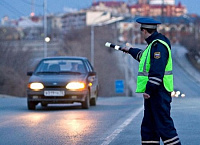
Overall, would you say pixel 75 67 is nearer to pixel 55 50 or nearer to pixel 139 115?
pixel 139 115

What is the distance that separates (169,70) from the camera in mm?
8328

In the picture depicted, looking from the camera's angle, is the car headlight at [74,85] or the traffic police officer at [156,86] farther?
the car headlight at [74,85]

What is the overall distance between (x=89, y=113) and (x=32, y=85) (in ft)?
7.71

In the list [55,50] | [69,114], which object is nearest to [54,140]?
[69,114]

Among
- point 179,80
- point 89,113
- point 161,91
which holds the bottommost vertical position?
point 179,80

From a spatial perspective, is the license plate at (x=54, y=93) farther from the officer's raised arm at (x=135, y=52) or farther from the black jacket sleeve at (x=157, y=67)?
the black jacket sleeve at (x=157, y=67)

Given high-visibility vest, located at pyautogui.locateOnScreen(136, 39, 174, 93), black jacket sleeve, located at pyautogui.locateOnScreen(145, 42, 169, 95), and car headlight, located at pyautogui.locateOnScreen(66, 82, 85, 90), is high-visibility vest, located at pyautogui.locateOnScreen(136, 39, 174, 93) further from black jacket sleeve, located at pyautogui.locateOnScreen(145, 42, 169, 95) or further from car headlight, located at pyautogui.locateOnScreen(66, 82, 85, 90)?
car headlight, located at pyautogui.locateOnScreen(66, 82, 85, 90)

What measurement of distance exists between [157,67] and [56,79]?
1010cm

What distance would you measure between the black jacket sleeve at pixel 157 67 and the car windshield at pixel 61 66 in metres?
10.7

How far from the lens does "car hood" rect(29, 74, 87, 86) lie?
17969 millimetres

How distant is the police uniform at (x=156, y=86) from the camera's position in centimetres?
820

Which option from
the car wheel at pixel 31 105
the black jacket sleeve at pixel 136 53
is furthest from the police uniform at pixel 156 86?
the car wheel at pixel 31 105

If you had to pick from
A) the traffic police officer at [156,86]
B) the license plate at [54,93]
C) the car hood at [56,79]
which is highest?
the traffic police officer at [156,86]

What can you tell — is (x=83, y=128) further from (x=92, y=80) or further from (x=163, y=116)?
(x=92, y=80)
